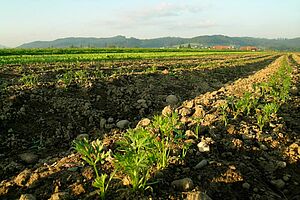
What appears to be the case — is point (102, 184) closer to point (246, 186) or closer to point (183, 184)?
point (183, 184)

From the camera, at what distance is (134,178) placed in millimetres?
2998

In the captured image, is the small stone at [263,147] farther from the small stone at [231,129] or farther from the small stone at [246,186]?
the small stone at [246,186]

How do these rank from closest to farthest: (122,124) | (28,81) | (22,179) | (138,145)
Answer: (138,145)
(22,179)
(122,124)
(28,81)

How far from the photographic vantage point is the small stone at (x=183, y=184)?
317cm

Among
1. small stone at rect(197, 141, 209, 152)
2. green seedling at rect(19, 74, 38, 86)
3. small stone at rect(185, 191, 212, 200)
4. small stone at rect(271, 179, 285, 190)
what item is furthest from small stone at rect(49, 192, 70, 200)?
green seedling at rect(19, 74, 38, 86)

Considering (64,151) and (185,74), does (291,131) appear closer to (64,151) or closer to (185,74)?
(64,151)

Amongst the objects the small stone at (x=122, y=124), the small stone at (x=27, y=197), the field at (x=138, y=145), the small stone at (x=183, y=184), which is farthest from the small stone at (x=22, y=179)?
the small stone at (x=122, y=124)

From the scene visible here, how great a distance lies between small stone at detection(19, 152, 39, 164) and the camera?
4.87m

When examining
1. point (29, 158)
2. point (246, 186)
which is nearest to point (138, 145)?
point (246, 186)

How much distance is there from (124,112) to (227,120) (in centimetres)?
292

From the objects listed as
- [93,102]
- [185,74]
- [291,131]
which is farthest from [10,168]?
[185,74]

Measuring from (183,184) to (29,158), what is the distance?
287cm

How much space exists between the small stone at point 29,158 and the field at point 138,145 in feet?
0.05

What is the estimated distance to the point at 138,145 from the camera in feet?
10.4
